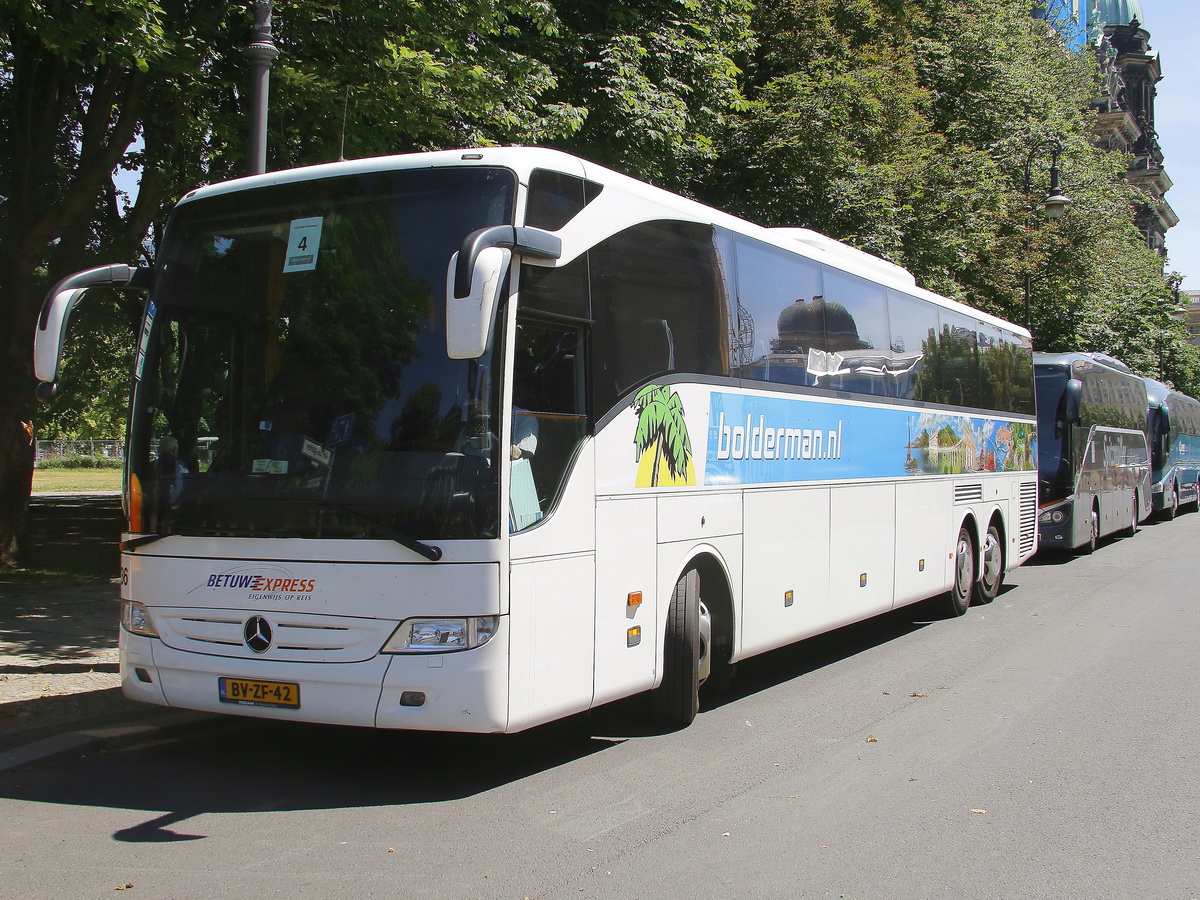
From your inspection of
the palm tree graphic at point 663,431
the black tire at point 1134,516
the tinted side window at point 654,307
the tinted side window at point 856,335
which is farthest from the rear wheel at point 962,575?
the black tire at point 1134,516

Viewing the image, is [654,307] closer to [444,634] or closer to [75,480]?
[444,634]

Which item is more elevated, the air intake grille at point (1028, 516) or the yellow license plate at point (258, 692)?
the air intake grille at point (1028, 516)

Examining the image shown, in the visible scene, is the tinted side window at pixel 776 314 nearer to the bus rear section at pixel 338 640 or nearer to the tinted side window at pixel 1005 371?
the bus rear section at pixel 338 640

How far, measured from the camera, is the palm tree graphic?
709 centimetres

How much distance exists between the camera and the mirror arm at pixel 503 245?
16.7 feet

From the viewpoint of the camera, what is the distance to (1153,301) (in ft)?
138

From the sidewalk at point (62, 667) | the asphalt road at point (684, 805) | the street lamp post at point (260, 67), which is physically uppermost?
the street lamp post at point (260, 67)

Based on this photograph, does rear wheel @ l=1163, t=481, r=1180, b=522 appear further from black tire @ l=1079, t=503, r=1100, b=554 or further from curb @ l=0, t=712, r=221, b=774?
curb @ l=0, t=712, r=221, b=774

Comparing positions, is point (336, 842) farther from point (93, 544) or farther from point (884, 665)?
point (93, 544)

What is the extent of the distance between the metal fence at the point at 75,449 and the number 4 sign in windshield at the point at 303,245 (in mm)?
71856

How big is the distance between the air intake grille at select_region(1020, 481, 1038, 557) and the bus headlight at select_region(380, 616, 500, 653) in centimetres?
1197

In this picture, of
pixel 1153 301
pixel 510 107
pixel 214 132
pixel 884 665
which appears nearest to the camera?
pixel 884 665

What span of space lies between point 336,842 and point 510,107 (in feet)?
37.0

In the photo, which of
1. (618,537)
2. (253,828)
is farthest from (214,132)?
(253,828)
